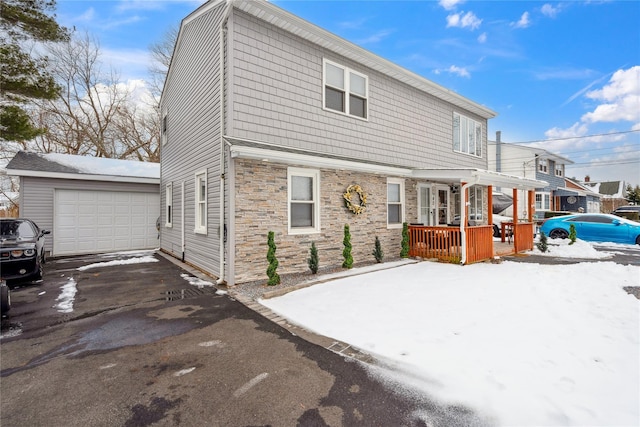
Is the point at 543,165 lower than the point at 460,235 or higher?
higher

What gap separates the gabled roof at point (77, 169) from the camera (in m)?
10.3

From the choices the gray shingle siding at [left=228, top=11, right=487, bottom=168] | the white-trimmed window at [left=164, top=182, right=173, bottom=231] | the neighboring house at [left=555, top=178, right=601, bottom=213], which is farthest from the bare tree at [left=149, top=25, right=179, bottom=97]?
the neighboring house at [left=555, top=178, right=601, bottom=213]

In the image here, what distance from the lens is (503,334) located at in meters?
3.83

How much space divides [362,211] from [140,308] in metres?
5.73

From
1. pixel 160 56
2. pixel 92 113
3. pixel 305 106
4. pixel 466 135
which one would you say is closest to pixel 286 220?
pixel 305 106

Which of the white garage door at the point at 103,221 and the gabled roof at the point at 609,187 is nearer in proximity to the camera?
the white garage door at the point at 103,221

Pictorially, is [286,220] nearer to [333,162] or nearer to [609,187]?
[333,162]

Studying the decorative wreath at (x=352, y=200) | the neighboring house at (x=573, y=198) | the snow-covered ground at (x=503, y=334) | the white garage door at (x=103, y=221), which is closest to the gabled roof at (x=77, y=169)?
the white garage door at (x=103, y=221)

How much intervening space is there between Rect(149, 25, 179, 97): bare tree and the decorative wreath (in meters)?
21.0

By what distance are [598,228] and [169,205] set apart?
708 inches

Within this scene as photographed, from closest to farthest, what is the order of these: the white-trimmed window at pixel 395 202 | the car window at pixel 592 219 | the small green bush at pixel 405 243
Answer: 1. the small green bush at pixel 405 243
2. the white-trimmed window at pixel 395 202
3. the car window at pixel 592 219

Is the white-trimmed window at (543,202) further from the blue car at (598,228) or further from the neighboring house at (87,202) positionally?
the neighboring house at (87,202)

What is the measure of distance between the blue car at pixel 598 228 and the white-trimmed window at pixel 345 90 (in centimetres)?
1146

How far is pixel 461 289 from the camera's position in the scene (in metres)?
5.93
